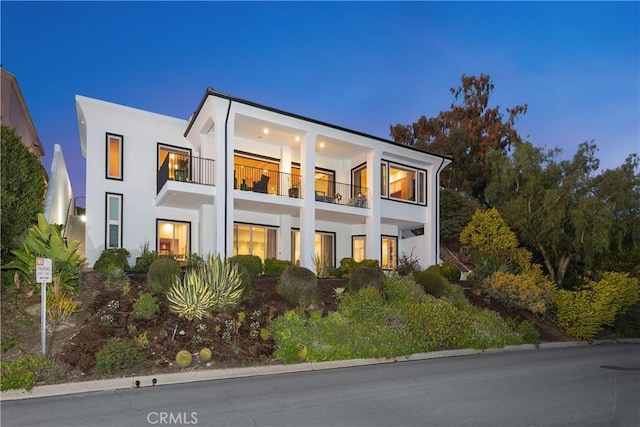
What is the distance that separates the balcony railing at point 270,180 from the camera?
18.7 m

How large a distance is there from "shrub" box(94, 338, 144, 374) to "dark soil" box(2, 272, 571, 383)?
5.2 inches

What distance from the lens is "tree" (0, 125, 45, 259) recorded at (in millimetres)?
10359

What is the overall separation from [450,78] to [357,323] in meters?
34.1

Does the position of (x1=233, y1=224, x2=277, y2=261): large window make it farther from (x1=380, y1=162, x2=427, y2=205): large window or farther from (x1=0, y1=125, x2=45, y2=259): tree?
(x1=0, y1=125, x2=45, y2=259): tree

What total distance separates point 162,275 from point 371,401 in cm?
737

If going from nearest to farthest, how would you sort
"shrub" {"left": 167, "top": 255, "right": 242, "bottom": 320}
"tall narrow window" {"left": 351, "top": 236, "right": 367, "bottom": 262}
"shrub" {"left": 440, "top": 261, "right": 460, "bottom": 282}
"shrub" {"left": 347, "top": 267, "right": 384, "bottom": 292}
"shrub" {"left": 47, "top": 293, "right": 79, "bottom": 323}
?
"shrub" {"left": 47, "top": 293, "right": 79, "bottom": 323}
"shrub" {"left": 167, "top": 255, "right": 242, "bottom": 320}
"shrub" {"left": 347, "top": 267, "right": 384, "bottom": 292}
"shrub" {"left": 440, "top": 261, "right": 460, "bottom": 282}
"tall narrow window" {"left": 351, "top": 236, "right": 367, "bottom": 262}

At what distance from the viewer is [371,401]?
709 cm

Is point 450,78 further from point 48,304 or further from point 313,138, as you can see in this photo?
A: point 48,304

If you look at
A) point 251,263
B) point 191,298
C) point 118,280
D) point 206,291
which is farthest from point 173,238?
point 191,298

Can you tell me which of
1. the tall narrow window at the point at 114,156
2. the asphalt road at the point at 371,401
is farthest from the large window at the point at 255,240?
the asphalt road at the point at 371,401

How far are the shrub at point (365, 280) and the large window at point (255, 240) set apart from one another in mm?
6666

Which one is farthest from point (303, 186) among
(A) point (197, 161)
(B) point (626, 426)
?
(B) point (626, 426)

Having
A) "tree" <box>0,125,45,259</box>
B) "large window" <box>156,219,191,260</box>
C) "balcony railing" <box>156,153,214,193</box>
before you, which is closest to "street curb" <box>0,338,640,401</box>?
"tree" <box>0,125,45,259</box>

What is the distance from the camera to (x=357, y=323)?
12039 millimetres
